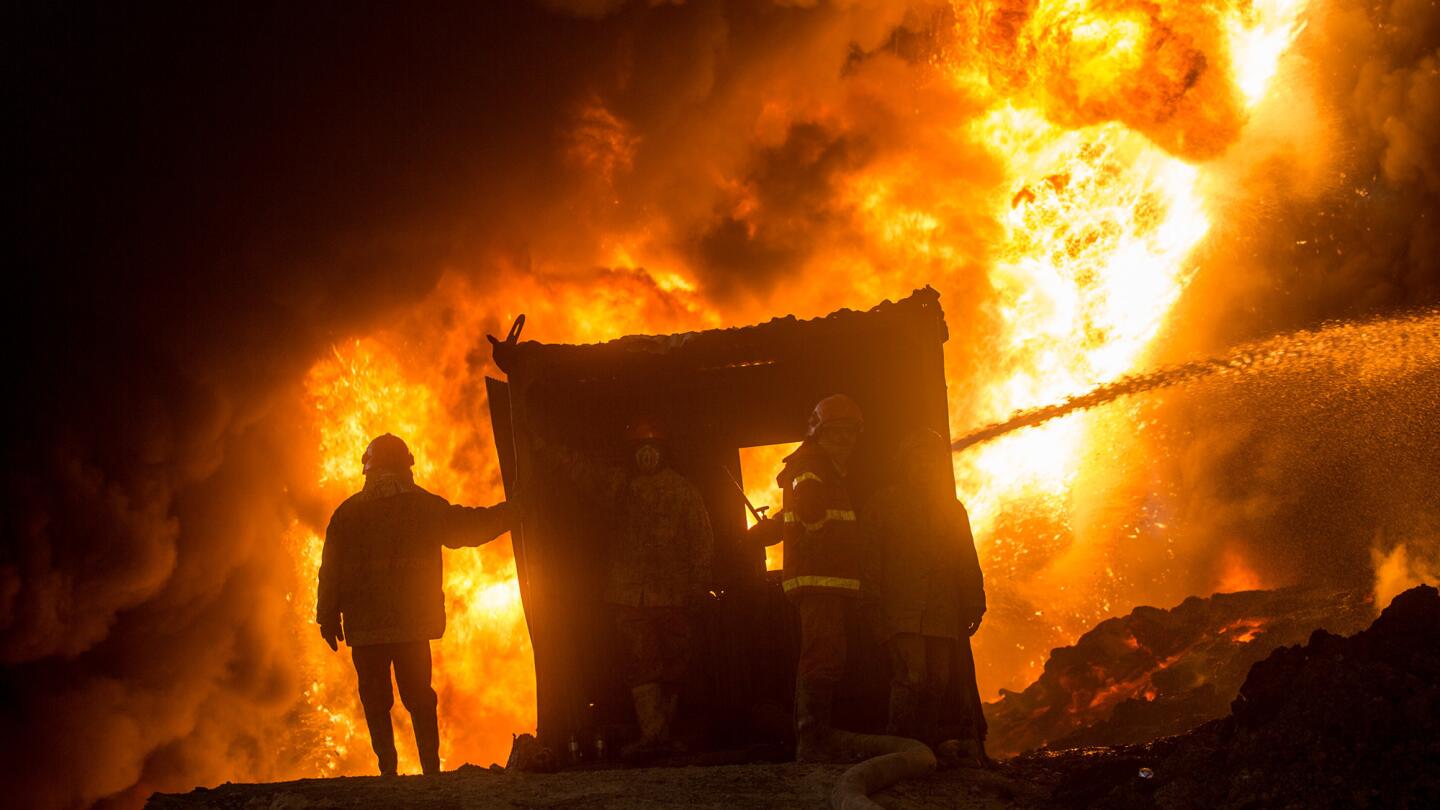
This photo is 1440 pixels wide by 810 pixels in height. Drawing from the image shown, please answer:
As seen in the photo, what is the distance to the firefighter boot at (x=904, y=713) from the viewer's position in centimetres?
683

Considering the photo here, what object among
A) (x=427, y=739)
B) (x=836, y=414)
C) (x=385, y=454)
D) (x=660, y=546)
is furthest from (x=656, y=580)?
(x=385, y=454)

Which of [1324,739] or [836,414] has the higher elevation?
[836,414]

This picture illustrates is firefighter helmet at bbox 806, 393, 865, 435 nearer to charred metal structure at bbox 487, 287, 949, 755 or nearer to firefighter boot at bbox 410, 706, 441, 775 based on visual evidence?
charred metal structure at bbox 487, 287, 949, 755

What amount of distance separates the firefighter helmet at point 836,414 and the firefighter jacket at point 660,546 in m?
1.11

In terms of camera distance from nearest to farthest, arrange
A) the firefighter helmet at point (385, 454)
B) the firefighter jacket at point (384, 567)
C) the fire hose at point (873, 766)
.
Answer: the fire hose at point (873, 766)
the firefighter jacket at point (384, 567)
the firefighter helmet at point (385, 454)

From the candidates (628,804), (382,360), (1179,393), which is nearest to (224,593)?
(382,360)

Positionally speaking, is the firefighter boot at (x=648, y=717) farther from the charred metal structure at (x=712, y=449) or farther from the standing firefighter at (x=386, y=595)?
the standing firefighter at (x=386, y=595)

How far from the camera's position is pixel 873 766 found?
5543 mm

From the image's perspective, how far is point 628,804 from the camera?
5309 mm

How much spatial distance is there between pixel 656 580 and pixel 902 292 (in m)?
16.8

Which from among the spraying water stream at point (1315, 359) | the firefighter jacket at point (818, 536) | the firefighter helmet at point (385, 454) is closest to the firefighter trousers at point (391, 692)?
the firefighter helmet at point (385, 454)

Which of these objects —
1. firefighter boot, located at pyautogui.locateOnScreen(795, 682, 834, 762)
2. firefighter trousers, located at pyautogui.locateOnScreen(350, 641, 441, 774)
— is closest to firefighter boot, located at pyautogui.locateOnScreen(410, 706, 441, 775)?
firefighter trousers, located at pyautogui.locateOnScreen(350, 641, 441, 774)

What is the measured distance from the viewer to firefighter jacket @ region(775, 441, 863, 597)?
673 cm

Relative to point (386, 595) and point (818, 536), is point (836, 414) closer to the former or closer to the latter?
point (818, 536)
